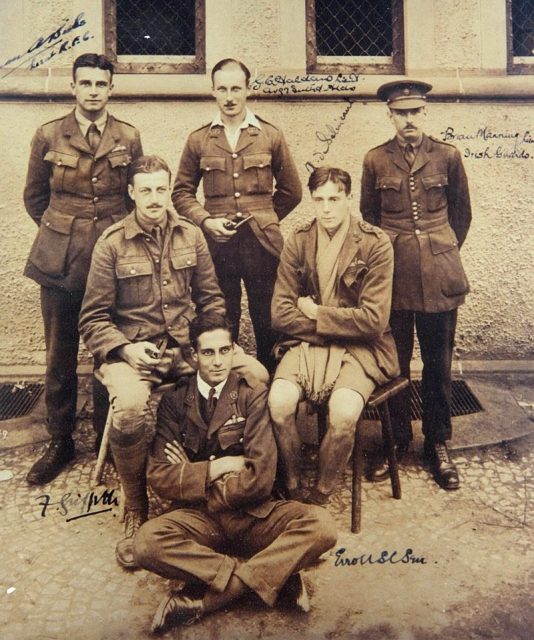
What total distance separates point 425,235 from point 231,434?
5.32 feet

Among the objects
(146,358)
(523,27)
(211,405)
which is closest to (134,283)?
(146,358)

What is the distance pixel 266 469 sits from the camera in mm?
2943

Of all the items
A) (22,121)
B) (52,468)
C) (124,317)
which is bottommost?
(52,468)

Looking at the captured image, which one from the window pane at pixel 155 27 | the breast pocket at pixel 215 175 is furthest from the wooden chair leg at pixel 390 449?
the window pane at pixel 155 27

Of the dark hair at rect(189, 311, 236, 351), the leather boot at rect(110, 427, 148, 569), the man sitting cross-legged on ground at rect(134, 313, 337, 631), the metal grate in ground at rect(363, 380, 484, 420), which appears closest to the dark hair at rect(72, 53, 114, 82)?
the dark hair at rect(189, 311, 236, 351)

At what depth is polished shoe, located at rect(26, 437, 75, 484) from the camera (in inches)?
144

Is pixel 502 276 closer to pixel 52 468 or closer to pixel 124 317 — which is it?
pixel 124 317

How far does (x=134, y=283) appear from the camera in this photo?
3443mm

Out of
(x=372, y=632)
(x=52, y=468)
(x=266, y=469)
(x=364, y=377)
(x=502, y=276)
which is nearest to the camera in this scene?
(x=372, y=632)

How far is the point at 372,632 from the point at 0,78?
3585 millimetres

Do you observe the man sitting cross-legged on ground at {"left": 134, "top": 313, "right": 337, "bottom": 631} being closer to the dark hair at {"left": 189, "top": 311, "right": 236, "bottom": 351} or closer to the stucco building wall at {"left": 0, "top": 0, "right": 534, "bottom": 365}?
the dark hair at {"left": 189, "top": 311, "right": 236, "bottom": 351}

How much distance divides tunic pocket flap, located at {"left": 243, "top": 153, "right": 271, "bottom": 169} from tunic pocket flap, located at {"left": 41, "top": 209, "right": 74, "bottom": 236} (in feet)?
3.43

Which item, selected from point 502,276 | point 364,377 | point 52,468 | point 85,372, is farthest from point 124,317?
point 502,276
